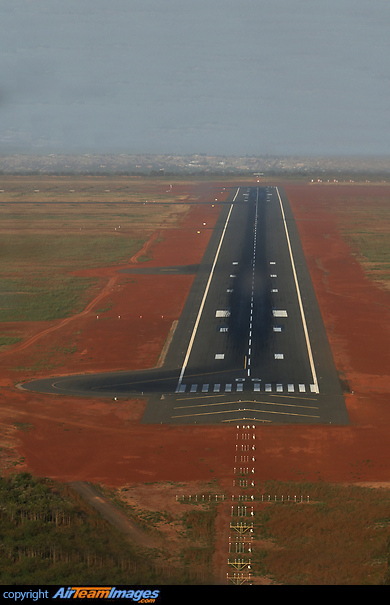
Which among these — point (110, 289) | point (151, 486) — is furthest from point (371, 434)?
point (110, 289)

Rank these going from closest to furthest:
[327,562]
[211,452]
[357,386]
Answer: [327,562] < [211,452] < [357,386]

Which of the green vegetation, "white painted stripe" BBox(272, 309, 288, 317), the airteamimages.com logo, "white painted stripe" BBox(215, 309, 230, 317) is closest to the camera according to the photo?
the airteamimages.com logo

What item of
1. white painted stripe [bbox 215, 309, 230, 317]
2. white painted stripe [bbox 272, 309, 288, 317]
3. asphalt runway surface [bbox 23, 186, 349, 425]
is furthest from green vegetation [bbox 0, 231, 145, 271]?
white painted stripe [bbox 272, 309, 288, 317]

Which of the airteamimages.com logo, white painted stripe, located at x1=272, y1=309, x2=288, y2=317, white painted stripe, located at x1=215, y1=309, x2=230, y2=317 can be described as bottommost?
white painted stripe, located at x1=215, y1=309, x2=230, y2=317

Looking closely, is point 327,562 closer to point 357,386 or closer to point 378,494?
point 378,494

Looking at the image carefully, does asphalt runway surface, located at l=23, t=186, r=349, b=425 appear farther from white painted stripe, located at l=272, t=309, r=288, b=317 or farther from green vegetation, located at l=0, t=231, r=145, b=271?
green vegetation, located at l=0, t=231, r=145, b=271

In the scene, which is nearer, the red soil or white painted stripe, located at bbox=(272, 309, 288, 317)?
the red soil

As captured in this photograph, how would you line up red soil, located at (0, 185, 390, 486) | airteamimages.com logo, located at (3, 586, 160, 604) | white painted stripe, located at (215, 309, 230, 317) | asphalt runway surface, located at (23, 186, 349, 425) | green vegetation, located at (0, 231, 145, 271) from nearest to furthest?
airteamimages.com logo, located at (3, 586, 160, 604), red soil, located at (0, 185, 390, 486), asphalt runway surface, located at (23, 186, 349, 425), white painted stripe, located at (215, 309, 230, 317), green vegetation, located at (0, 231, 145, 271)
